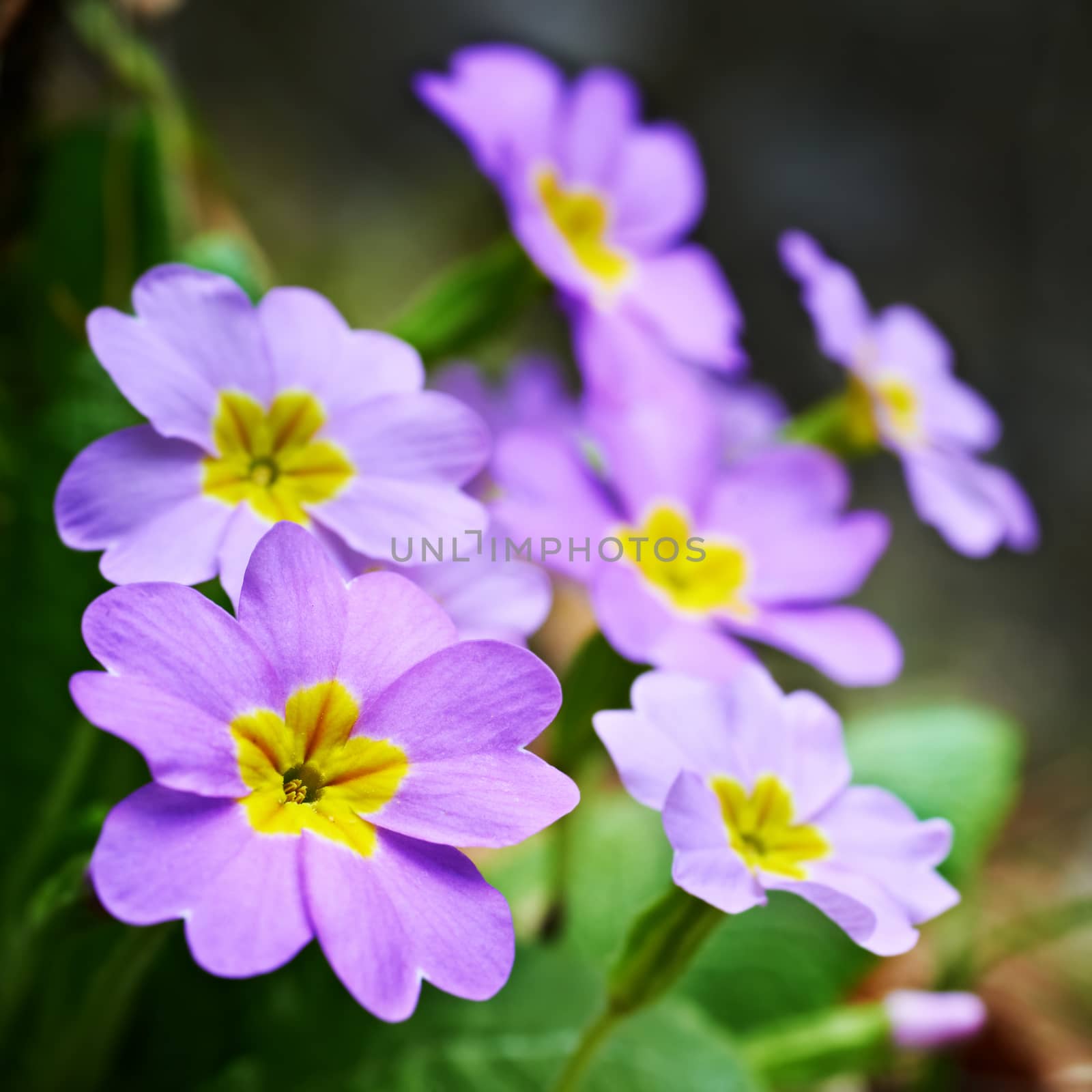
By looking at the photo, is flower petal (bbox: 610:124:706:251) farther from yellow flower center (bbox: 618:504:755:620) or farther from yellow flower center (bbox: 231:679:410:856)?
yellow flower center (bbox: 231:679:410:856)

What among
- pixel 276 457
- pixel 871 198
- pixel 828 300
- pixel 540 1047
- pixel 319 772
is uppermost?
pixel 871 198

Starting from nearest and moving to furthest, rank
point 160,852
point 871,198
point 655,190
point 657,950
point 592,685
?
point 160,852 < point 657,950 < point 592,685 < point 655,190 < point 871,198

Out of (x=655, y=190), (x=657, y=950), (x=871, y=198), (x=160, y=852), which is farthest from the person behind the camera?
(x=871, y=198)

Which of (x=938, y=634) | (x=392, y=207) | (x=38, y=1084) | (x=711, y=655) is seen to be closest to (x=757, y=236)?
(x=392, y=207)

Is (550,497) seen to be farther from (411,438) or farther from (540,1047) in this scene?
(540,1047)

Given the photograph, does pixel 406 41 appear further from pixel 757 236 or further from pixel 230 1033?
pixel 230 1033

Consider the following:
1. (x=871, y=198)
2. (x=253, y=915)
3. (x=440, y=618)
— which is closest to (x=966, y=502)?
(x=440, y=618)
